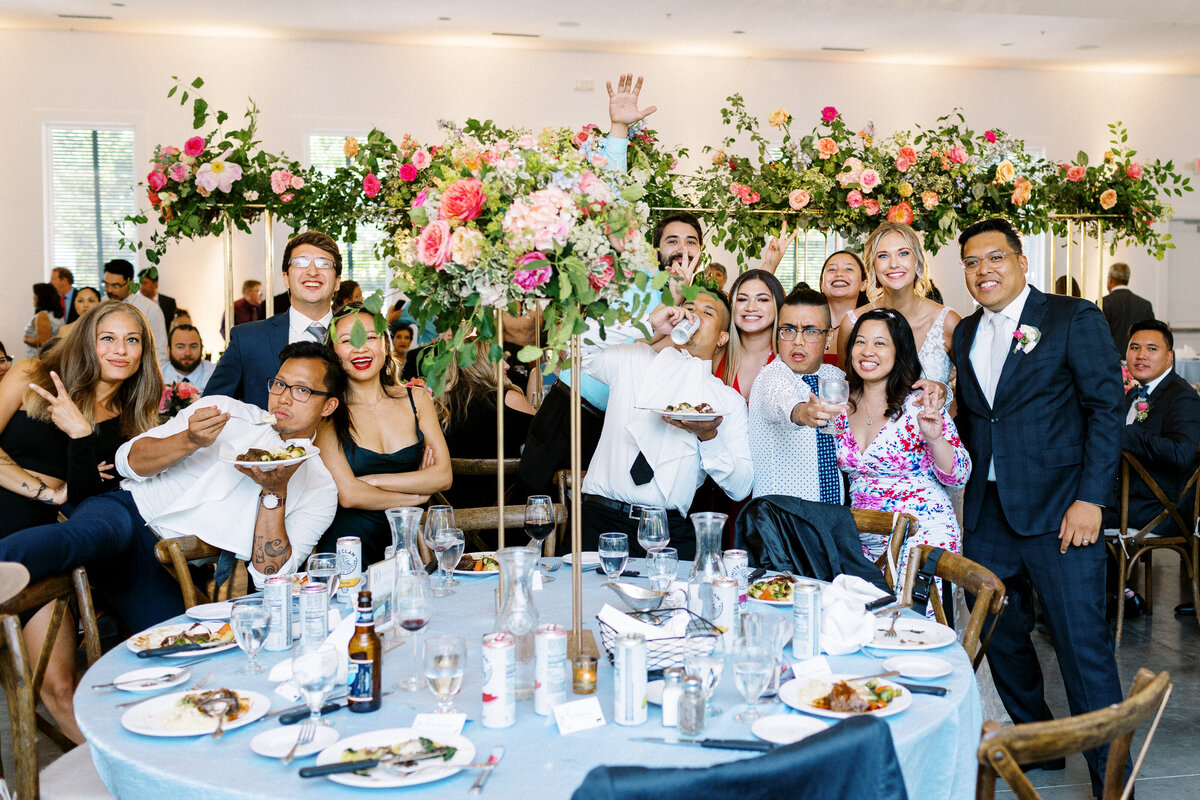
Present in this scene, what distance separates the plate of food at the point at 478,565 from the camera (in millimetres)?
2852

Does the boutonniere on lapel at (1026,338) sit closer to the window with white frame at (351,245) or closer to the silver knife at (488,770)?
the silver knife at (488,770)

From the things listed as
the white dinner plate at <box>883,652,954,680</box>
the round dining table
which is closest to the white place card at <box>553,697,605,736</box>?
the round dining table

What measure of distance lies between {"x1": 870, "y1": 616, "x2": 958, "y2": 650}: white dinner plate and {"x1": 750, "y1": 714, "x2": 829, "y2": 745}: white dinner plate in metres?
0.44

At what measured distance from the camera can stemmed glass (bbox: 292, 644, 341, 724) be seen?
1.71m

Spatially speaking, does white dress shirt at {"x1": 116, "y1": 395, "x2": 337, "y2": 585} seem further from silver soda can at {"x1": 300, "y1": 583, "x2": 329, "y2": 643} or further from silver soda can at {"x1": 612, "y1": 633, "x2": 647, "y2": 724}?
silver soda can at {"x1": 612, "y1": 633, "x2": 647, "y2": 724}

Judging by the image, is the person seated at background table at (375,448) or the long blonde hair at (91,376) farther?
the long blonde hair at (91,376)

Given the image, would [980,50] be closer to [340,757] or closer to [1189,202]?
[1189,202]

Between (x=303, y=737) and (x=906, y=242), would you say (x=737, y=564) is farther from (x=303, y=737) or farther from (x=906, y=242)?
(x=906, y=242)

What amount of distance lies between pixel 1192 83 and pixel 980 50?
3.31m

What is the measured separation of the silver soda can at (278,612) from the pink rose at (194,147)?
313cm

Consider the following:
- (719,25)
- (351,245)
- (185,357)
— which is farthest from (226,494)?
(719,25)

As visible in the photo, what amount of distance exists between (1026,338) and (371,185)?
298 centimetres

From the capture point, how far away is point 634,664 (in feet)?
5.76

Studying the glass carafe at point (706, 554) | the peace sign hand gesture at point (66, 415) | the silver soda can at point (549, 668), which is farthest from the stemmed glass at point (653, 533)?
the peace sign hand gesture at point (66, 415)
